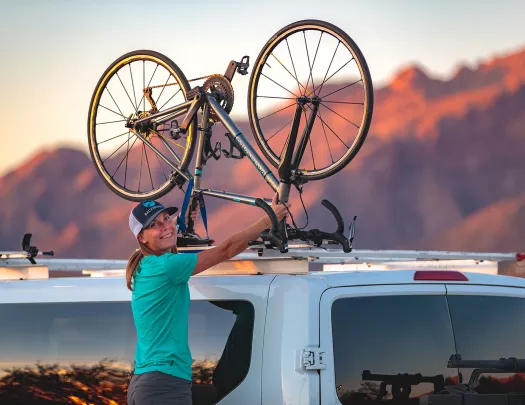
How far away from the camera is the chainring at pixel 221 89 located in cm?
619

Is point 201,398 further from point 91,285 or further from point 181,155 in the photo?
point 181,155

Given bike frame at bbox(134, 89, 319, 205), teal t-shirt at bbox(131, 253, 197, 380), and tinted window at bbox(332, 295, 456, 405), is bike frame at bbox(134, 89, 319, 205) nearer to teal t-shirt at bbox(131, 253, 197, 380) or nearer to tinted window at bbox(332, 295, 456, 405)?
teal t-shirt at bbox(131, 253, 197, 380)

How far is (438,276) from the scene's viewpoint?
4.61 meters

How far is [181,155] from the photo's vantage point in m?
6.62

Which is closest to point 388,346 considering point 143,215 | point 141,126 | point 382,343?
point 382,343

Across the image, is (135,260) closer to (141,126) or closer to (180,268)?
(180,268)

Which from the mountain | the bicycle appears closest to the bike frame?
the bicycle

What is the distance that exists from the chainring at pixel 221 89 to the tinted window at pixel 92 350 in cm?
182

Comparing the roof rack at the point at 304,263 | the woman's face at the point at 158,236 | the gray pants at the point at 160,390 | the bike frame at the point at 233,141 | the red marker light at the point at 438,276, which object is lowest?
the gray pants at the point at 160,390

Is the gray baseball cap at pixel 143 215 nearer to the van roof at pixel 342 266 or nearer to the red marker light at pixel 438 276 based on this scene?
the van roof at pixel 342 266

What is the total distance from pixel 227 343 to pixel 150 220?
0.62 metres

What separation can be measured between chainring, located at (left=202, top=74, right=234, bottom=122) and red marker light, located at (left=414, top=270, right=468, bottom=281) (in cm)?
200

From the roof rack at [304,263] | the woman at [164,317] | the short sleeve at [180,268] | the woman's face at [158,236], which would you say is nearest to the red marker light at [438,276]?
the roof rack at [304,263]

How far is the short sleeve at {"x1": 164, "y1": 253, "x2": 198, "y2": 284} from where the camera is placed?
4406mm
